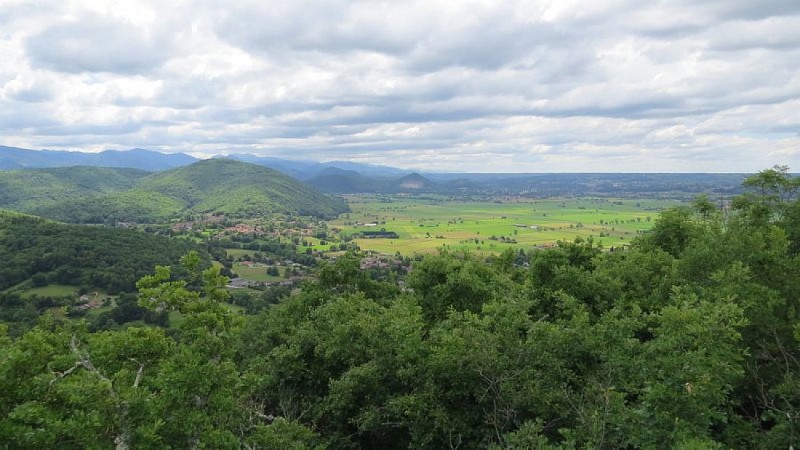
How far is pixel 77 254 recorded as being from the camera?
115500 millimetres

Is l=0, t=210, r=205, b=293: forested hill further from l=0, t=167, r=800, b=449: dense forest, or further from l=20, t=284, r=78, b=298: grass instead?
l=0, t=167, r=800, b=449: dense forest

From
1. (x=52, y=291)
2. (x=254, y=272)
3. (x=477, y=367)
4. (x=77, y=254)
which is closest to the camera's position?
(x=477, y=367)

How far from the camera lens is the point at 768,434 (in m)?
11.7

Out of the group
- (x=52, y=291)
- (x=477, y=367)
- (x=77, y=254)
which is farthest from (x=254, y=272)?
(x=477, y=367)

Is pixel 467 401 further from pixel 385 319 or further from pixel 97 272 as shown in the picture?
pixel 97 272

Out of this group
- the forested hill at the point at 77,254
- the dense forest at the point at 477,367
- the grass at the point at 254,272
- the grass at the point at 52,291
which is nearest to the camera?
the dense forest at the point at 477,367

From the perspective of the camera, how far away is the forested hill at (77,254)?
4107 inches

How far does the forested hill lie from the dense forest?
9656 centimetres

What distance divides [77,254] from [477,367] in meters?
131

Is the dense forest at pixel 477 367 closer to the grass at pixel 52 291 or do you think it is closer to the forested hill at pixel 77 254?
the forested hill at pixel 77 254

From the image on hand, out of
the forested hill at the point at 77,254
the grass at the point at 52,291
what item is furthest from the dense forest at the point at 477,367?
the grass at the point at 52,291

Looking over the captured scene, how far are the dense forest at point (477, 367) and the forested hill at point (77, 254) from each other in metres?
96.6

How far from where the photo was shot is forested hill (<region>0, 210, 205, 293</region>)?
342 feet

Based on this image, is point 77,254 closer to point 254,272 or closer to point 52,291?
point 52,291
